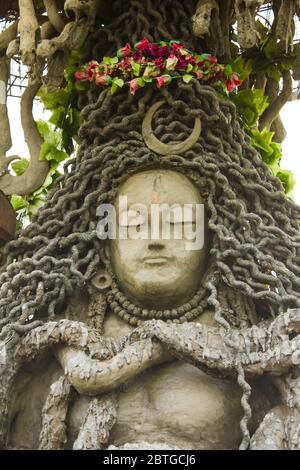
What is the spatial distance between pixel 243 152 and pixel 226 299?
84 cm

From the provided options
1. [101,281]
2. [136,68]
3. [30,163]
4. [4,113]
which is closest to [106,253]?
[101,281]

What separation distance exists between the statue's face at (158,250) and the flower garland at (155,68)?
20.2 inches

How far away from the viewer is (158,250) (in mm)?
4582

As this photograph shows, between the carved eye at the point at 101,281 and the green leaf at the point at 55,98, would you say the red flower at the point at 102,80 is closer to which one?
the green leaf at the point at 55,98

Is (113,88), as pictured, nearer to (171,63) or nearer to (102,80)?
(102,80)

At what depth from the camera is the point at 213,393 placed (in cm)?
429

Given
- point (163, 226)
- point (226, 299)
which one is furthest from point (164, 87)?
point (226, 299)

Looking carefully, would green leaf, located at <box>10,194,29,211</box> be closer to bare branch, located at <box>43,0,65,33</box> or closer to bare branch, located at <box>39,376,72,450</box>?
bare branch, located at <box>43,0,65,33</box>

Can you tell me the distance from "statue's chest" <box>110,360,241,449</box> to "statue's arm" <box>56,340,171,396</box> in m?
0.12

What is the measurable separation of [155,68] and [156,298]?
4.11 ft

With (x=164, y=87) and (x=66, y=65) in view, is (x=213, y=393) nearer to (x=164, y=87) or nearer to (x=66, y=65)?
(x=164, y=87)

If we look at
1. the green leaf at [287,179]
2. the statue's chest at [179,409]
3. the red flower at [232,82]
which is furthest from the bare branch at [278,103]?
the statue's chest at [179,409]

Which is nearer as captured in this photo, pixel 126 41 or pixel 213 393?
pixel 213 393

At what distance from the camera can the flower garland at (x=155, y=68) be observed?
16.1ft
